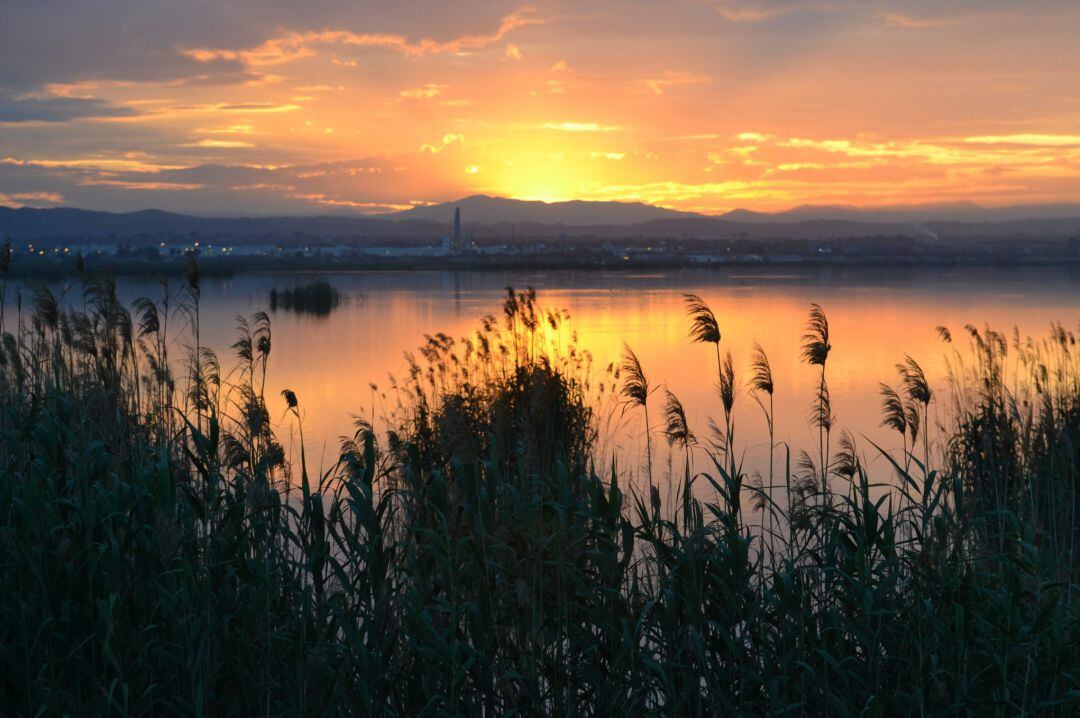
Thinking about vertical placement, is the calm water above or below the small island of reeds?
below

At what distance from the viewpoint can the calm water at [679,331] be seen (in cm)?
2036

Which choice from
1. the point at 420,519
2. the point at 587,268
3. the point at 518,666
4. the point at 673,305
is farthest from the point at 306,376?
the point at 587,268

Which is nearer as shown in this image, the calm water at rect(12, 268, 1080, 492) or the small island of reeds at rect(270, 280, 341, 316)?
Result: the calm water at rect(12, 268, 1080, 492)

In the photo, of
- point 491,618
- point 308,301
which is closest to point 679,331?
point 308,301

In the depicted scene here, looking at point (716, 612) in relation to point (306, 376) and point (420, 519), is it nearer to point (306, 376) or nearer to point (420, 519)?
point (420, 519)

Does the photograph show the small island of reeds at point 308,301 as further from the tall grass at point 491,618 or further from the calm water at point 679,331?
the tall grass at point 491,618

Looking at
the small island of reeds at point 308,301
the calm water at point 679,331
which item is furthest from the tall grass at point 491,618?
the small island of reeds at point 308,301

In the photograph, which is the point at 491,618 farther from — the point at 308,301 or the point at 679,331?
the point at 308,301

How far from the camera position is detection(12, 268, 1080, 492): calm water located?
20.4 metres

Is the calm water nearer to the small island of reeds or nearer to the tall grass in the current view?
the small island of reeds

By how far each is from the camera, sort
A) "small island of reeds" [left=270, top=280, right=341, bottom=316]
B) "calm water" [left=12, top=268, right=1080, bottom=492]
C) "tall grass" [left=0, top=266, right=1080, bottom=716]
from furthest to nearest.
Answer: "small island of reeds" [left=270, top=280, right=341, bottom=316] → "calm water" [left=12, top=268, right=1080, bottom=492] → "tall grass" [left=0, top=266, right=1080, bottom=716]

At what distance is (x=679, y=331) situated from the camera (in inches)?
1484

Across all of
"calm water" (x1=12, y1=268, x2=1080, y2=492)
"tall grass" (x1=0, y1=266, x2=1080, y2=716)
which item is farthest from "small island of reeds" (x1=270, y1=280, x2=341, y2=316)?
"tall grass" (x1=0, y1=266, x2=1080, y2=716)

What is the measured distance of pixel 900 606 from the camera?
573 centimetres
